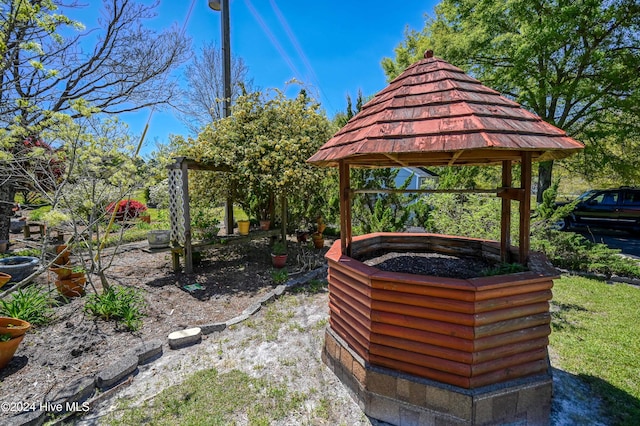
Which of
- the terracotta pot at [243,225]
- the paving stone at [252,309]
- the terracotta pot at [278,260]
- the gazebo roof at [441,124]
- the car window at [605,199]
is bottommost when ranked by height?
the paving stone at [252,309]

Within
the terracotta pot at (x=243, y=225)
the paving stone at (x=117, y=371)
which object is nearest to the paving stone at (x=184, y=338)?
the paving stone at (x=117, y=371)

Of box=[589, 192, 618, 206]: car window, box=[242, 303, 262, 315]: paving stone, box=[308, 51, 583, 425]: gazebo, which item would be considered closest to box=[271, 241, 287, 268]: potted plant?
box=[242, 303, 262, 315]: paving stone

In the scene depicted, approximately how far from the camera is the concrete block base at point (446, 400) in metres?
2.10

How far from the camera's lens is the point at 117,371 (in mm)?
2756

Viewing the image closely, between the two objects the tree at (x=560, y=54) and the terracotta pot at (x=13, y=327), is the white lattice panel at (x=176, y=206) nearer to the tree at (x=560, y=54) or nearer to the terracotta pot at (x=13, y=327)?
the terracotta pot at (x=13, y=327)

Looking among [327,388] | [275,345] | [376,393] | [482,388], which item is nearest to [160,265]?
[275,345]

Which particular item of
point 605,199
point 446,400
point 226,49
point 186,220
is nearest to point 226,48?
point 226,49

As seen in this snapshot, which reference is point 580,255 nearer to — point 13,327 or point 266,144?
point 266,144

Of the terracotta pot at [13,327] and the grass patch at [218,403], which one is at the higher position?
the terracotta pot at [13,327]

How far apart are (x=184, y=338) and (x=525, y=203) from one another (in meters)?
3.76

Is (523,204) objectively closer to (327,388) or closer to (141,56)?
Answer: (327,388)

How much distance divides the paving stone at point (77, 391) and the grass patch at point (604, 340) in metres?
4.27

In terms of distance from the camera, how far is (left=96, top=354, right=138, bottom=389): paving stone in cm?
266

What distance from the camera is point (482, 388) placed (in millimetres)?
2115
